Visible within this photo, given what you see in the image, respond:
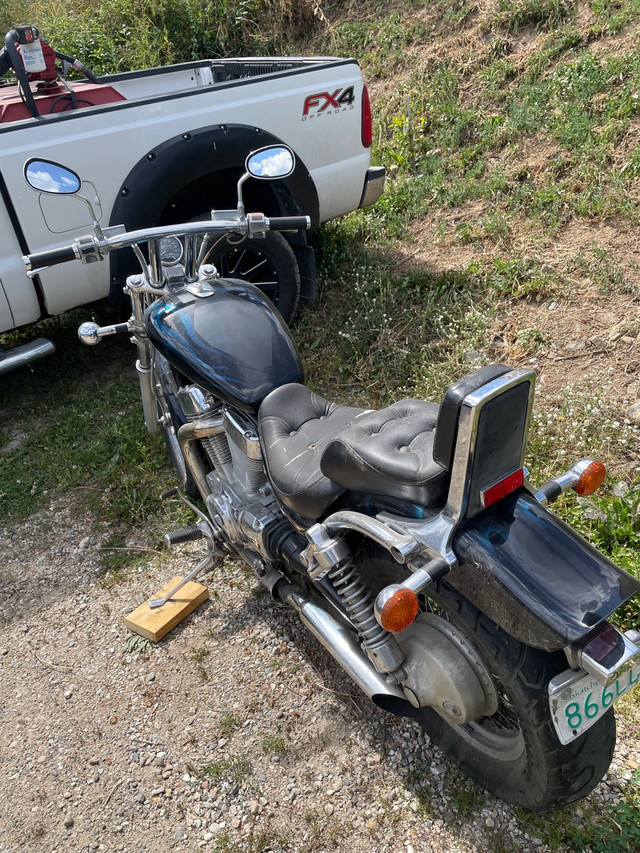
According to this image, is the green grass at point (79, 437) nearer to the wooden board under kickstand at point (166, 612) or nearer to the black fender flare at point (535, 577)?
the wooden board under kickstand at point (166, 612)

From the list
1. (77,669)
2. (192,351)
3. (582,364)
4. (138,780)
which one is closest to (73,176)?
(192,351)

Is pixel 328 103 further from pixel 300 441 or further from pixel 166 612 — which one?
pixel 166 612

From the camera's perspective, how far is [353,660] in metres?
2.11

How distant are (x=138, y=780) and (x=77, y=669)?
2.01 feet

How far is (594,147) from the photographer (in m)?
4.91

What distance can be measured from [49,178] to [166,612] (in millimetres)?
1719

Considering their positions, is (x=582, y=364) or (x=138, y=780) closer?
(x=138, y=780)

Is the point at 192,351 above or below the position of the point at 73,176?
below

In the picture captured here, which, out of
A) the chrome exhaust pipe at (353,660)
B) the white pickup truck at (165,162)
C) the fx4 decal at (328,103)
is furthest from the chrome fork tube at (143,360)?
the fx4 decal at (328,103)

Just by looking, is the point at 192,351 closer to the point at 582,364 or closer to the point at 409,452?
the point at 409,452

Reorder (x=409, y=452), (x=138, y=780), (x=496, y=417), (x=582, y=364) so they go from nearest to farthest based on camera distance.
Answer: (x=496, y=417) → (x=409, y=452) → (x=138, y=780) → (x=582, y=364)

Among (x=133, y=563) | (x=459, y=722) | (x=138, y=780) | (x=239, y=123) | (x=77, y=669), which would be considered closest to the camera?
(x=459, y=722)

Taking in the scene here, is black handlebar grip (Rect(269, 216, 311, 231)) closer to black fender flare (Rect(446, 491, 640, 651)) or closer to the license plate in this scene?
black fender flare (Rect(446, 491, 640, 651))

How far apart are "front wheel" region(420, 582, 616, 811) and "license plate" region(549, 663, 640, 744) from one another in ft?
0.14
